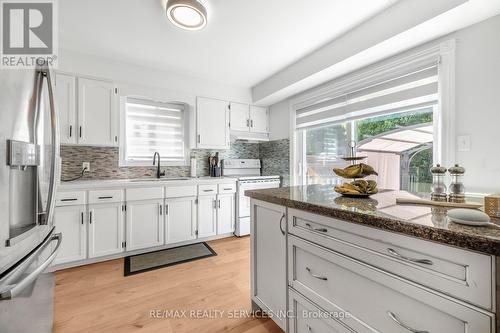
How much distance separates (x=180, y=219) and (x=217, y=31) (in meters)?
2.21

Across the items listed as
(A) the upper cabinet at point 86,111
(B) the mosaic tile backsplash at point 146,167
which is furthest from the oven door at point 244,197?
(A) the upper cabinet at point 86,111

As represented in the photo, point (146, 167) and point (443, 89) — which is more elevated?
point (443, 89)

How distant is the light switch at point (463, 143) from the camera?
160 cm

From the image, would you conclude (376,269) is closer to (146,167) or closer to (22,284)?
(22,284)

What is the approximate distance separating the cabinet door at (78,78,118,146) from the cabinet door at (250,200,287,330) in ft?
7.01

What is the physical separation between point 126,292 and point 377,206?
81.0 inches

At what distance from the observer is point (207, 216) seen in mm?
2945

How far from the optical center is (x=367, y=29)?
1.89 metres

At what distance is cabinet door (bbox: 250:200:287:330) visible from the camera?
1293mm

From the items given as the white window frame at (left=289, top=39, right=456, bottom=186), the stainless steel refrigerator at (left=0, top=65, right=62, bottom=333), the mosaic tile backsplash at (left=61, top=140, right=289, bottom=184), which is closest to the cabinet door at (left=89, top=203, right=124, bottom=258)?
the mosaic tile backsplash at (left=61, top=140, right=289, bottom=184)

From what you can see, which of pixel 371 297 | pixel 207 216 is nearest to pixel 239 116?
pixel 207 216

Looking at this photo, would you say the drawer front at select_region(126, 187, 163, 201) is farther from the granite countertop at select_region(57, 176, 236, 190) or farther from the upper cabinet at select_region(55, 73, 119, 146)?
the upper cabinet at select_region(55, 73, 119, 146)

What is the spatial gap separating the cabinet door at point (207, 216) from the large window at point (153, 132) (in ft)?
2.62

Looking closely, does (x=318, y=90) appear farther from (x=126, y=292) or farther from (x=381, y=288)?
(x=126, y=292)
